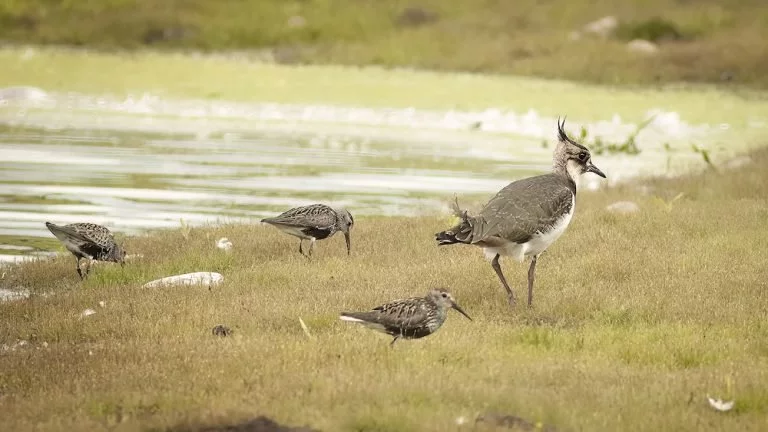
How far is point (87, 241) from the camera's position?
14.2m

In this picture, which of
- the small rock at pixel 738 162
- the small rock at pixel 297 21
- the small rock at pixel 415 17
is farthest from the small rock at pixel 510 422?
the small rock at pixel 297 21

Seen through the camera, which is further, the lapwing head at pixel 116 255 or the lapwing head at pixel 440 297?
the lapwing head at pixel 116 255

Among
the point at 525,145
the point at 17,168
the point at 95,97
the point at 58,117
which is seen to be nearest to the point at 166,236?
the point at 17,168

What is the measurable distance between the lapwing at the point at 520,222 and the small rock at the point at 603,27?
33.8 meters

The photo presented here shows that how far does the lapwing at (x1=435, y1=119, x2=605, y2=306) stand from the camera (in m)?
12.2

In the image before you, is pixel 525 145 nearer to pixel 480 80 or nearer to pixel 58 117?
pixel 480 80

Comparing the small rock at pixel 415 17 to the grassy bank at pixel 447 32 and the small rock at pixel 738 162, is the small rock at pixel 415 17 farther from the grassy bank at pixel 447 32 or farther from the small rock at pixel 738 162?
the small rock at pixel 738 162

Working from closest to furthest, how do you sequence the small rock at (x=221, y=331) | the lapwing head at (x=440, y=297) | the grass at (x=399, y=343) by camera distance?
the grass at (x=399, y=343) → the lapwing head at (x=440, y=297) → the small rock at (x=221, y=331)

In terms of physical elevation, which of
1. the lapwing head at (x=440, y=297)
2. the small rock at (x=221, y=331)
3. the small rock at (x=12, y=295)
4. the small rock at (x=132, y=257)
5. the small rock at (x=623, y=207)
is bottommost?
the small rock at (x=12, y=295)

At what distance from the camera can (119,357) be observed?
35.0ft

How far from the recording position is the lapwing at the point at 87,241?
14.2 metres

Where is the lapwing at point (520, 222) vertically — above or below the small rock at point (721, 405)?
above

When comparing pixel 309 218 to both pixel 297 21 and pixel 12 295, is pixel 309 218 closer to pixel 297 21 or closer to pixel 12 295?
pixel 12 295

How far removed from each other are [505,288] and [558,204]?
45.7 inches
